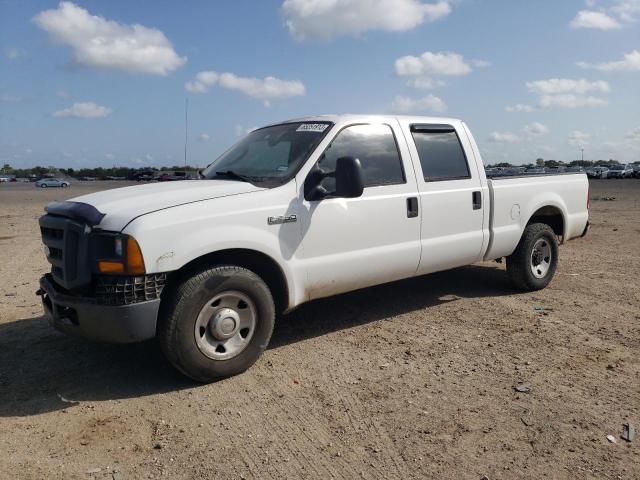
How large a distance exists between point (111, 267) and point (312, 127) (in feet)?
7.11

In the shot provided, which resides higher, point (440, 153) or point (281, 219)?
point (440, 153)

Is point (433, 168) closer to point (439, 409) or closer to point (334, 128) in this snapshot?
point (334, 128)

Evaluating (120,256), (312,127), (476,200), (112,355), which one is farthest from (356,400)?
(476,200)

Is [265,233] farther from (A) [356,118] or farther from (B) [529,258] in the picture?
(B) [529,258]

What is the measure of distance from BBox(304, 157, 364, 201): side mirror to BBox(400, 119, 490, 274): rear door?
112 cm

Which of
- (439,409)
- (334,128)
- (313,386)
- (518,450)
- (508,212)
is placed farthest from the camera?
(508,212)

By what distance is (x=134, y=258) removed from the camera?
3477 millimetres

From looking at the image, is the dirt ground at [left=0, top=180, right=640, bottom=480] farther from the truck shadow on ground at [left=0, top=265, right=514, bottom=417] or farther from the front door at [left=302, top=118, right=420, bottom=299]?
the front door at [left=302, top=118, right=420, bottom=299]

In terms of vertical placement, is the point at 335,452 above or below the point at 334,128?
below

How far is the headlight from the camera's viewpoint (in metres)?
3.47

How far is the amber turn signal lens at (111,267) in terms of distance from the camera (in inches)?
137

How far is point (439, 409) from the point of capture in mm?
3527

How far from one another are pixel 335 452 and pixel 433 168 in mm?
3087

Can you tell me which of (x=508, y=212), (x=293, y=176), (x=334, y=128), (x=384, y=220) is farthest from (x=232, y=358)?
(x=508, y=212)
